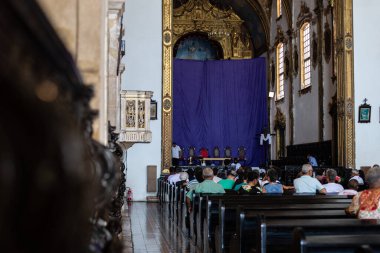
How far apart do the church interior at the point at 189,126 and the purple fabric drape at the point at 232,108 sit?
55mm

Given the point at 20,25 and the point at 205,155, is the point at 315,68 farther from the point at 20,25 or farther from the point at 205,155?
the point at 20,25

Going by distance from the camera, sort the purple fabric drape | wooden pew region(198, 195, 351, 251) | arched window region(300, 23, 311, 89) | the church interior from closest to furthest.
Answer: the church interior → wooden pew region(198, 195, 351, 251) → arched window region(300, 23, 311, 89) → the purple fabric drape

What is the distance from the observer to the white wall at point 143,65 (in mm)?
17828

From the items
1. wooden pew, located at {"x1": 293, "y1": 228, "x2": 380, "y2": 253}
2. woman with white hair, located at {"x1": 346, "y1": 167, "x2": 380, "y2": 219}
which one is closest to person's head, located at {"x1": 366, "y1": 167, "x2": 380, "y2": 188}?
woman with white hair, located at {"x1": 346, "y1": 167, "x2": 380, "y2": 219}

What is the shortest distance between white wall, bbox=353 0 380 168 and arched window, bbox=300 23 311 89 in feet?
14.1

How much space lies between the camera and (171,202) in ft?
43.7

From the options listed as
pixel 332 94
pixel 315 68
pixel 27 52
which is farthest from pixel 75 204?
pixel 315 68

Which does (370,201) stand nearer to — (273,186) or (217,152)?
(273,186)

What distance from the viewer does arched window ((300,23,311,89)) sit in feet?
72.1

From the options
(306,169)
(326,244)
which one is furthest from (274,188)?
(326,244)

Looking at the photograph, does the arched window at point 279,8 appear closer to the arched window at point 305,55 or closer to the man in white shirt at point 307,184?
the arched window at point 305,55

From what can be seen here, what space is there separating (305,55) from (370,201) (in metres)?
17.9

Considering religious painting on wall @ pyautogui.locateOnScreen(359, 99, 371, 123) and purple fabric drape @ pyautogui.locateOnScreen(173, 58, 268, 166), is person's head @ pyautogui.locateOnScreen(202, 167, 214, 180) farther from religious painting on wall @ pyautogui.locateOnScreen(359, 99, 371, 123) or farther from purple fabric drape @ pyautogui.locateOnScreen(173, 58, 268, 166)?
purple fabric drape @ pyautogui.locateOnScreen(173, 58, 268, 166)

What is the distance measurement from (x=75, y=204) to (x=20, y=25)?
23 centimetres
